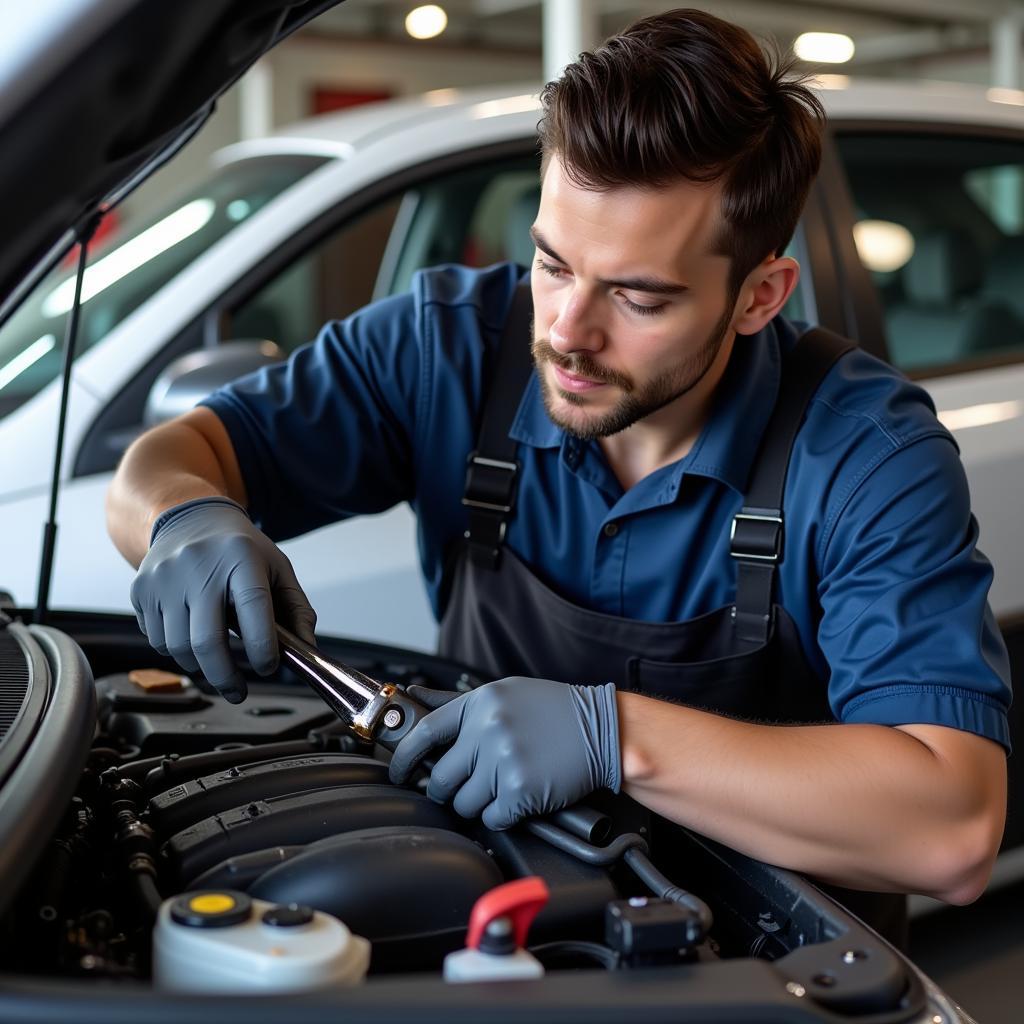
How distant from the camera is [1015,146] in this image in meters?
2.78

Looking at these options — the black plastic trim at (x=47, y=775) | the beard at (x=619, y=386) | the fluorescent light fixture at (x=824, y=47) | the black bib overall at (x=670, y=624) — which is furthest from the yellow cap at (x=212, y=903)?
the fluorescent light fixture at (x=824, y=47)

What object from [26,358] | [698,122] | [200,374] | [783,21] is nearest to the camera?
[698,122]

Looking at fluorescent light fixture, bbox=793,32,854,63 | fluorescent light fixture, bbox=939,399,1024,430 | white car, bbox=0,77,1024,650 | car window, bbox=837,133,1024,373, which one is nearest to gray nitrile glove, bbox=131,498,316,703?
white car, bbox=0,77,1024,650

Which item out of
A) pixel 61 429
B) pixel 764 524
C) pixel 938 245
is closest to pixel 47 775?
pixel 61 429

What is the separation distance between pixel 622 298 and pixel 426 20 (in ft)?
27.0

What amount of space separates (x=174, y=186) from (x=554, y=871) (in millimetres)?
9333

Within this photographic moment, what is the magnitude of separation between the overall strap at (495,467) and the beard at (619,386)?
0.16 metres

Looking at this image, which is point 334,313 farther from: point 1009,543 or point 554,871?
point 554,871

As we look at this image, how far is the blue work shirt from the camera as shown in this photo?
132 cm

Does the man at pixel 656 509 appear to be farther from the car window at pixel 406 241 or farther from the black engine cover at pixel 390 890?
the car window at pixel 406 241

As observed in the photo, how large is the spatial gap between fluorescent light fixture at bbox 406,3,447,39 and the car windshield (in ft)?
22.0

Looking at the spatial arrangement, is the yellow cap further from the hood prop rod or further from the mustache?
the mustache

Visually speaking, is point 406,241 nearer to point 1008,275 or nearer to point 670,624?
point 1008,275

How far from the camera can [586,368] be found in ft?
4.66
